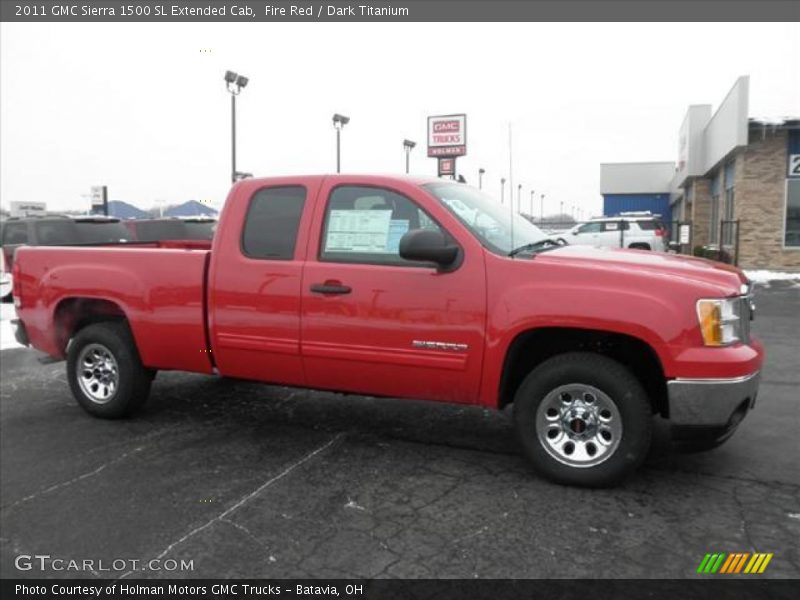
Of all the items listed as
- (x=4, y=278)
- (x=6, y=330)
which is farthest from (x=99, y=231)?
(x=4, y=278)

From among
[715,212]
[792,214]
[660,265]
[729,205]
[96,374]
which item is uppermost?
[729,205]

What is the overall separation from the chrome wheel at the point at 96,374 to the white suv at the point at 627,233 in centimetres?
1671

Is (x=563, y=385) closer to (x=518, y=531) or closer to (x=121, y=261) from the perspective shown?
(x=518, y=531)

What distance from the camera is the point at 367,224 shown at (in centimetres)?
452

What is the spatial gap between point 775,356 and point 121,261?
6.76 m

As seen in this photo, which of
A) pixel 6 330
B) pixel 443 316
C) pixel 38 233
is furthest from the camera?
pixel 38 233

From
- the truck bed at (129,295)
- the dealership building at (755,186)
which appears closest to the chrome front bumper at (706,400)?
the truck bed at (129,295)

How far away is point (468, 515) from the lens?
364 centimetres

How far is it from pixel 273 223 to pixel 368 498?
206cm

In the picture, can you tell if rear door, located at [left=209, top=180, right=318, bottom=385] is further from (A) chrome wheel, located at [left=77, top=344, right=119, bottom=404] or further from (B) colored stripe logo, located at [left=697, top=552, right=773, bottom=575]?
(B) colored stripe logo, located at [left=697, top=552, right=773, bottom=575]

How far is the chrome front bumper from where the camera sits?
3637 mm

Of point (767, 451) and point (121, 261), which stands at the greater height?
point (121, 261)

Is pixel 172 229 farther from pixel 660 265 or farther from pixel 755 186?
pixel 755 186

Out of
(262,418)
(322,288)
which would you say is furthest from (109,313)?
(322,288)
